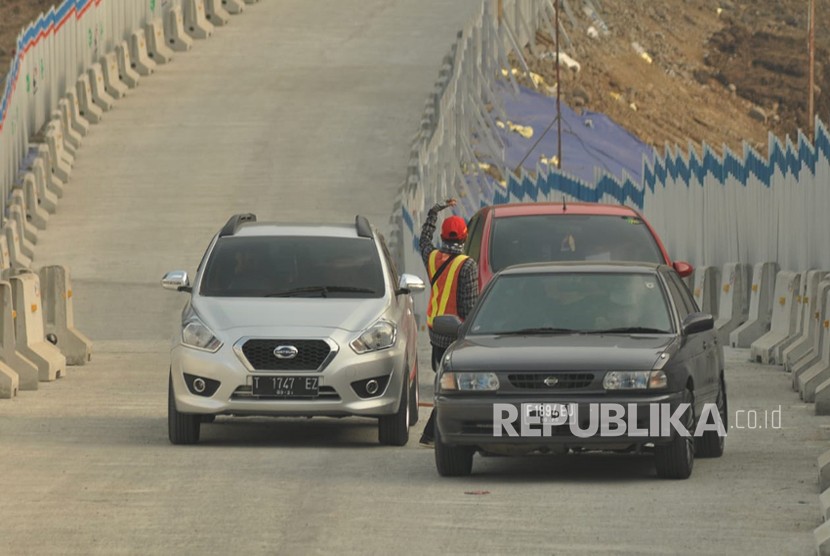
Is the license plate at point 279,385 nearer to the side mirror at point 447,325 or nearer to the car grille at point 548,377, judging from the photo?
the side mirror at point 447,325

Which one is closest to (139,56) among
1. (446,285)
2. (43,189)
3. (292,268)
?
(43,189)

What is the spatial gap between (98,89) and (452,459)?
1178 inches

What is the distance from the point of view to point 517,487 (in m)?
14.0

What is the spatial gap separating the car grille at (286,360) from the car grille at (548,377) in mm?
2642

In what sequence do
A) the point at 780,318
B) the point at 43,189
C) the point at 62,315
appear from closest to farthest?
the point at 780,318 → the point at 62,315 → the point at 43,189

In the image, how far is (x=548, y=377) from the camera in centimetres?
1405

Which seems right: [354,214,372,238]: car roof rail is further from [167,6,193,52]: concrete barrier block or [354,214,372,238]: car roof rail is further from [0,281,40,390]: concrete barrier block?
[167,6,193,52]: concrete barrier block

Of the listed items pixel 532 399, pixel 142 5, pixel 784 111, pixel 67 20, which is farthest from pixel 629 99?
pixel 532 399

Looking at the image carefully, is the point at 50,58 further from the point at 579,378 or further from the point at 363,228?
the point at 579,378

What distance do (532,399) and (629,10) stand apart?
7534 centimetres

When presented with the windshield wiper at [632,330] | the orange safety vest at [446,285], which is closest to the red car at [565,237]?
the orange safety vest at [446,285]

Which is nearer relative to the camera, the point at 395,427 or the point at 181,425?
the point at 181,425

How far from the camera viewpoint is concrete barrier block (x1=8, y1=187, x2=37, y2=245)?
3588 centimetres

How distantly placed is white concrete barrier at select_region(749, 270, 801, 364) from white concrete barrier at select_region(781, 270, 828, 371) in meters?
0.36
